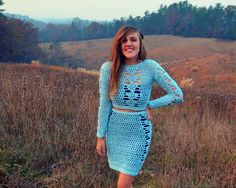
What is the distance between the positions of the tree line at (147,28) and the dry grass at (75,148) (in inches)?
1288

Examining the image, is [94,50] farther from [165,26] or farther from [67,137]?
[67,137]

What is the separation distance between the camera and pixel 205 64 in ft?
97.8

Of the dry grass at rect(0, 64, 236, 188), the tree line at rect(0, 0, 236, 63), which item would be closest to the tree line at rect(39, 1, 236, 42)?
the tree line at rect(0, 0, 236, 63)

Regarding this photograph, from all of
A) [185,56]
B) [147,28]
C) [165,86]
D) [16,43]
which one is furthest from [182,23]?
[165,86]

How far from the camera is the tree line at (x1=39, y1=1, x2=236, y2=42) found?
57.4 metres

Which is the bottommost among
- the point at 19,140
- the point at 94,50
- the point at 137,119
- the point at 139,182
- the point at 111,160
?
the point at 94,50

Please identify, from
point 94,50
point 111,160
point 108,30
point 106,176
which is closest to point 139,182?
point 106,176

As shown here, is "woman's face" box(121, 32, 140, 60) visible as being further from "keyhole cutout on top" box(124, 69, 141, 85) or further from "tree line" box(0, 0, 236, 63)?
"tree line" box(0, 0, 236, 63)

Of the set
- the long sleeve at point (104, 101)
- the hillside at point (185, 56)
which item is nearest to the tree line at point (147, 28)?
the hillside at point (185, 56)

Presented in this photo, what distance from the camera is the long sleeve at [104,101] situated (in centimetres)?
298

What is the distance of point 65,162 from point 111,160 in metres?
1.22

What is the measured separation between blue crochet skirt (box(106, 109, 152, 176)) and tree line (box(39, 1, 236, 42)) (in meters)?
55.3

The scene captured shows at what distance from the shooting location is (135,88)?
2898mm

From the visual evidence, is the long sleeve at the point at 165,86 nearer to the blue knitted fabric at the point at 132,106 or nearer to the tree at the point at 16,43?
the blue knitted fabric at the point at 132,106
